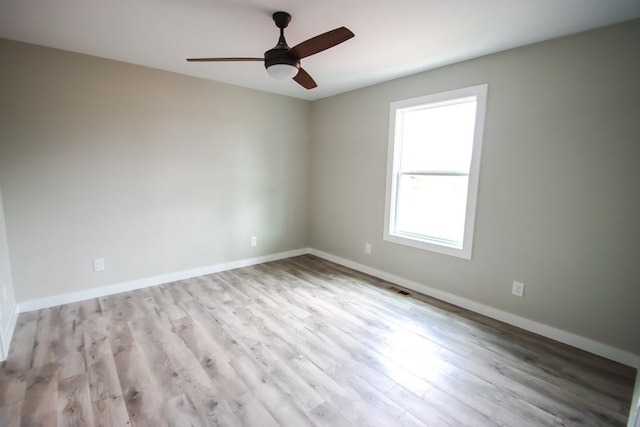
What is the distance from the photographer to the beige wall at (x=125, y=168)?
103 inches

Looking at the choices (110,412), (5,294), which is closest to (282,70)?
(110,412)

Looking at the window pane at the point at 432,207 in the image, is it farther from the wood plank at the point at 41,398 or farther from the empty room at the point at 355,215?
the wood plank at the point at 41,398

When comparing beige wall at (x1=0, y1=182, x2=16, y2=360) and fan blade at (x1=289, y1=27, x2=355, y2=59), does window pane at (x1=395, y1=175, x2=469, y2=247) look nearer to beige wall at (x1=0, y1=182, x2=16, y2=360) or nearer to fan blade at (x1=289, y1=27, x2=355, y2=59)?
fan blade at (x1=289, y1=27, x2=355, y2=59)

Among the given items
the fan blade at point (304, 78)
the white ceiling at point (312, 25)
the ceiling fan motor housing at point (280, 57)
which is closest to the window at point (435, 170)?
the white ceiling at point (312, 25)

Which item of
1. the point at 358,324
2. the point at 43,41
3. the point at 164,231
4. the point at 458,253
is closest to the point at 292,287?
the point at 358,324

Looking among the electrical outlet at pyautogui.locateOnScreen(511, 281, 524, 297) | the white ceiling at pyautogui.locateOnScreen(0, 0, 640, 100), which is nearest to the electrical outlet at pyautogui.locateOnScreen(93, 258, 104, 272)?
the white ceiling at pyautogui.locateOnScreen(0, 0, 640, 100)

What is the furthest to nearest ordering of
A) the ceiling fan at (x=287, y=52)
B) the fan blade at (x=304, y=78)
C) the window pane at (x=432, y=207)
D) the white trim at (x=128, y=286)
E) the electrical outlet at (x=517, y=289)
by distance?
the window pane at (x=432, y=207), the white trim at (x=128, y=286), the electrical outlet at (x=517, y=289), the fan blade at (x=304, y=78), the ceiling fan at (x=287, y=52)

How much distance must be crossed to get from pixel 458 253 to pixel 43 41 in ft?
14.2

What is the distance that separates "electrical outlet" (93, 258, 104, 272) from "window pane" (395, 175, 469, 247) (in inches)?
132

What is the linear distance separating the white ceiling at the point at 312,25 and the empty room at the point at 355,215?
2cm

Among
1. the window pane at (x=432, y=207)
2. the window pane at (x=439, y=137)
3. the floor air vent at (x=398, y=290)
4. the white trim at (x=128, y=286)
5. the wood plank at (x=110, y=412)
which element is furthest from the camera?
the floor air vent at (x=398, y=290)

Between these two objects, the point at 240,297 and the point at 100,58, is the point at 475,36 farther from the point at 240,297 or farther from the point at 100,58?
the point at 100,58

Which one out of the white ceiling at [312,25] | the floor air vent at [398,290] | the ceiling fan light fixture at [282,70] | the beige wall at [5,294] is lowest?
the floor air vent at [398,290]

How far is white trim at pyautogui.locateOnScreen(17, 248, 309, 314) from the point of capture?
9.04ft
